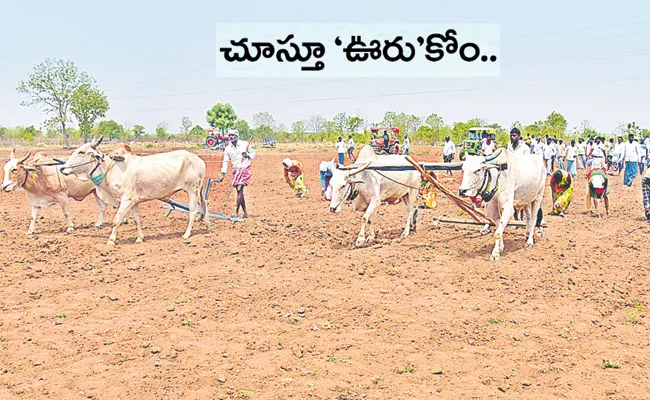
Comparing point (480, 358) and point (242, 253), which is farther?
point (242, 253)

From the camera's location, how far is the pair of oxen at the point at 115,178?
1052 cm

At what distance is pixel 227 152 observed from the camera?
40.0 ft

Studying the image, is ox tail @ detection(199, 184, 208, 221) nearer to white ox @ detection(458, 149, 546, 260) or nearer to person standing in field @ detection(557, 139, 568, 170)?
white ox @ detection(458, 149, 546, 260)

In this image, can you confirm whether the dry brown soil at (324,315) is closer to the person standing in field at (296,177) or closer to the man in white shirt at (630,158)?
the person standing in field at (296,177)

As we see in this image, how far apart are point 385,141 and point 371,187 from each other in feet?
82.8

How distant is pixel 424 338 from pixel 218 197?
484 inches

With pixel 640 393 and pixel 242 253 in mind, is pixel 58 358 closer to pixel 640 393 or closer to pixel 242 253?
pixel 242 253

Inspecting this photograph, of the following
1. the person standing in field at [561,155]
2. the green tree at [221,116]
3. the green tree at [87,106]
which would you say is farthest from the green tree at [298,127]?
the person standing in field at [561,155]

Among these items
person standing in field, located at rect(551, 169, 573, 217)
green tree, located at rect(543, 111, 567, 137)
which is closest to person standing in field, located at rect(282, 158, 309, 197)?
person standing in field, located at rect(551, 169, 573, 217)

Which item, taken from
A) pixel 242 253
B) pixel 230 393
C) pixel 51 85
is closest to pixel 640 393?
pixel 230 393

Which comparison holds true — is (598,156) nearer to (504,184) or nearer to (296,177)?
(296,177)

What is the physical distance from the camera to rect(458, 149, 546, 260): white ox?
8484 millimetres

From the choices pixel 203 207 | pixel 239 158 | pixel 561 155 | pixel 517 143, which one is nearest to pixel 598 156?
pixel 561 155

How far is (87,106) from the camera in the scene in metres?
49.7
